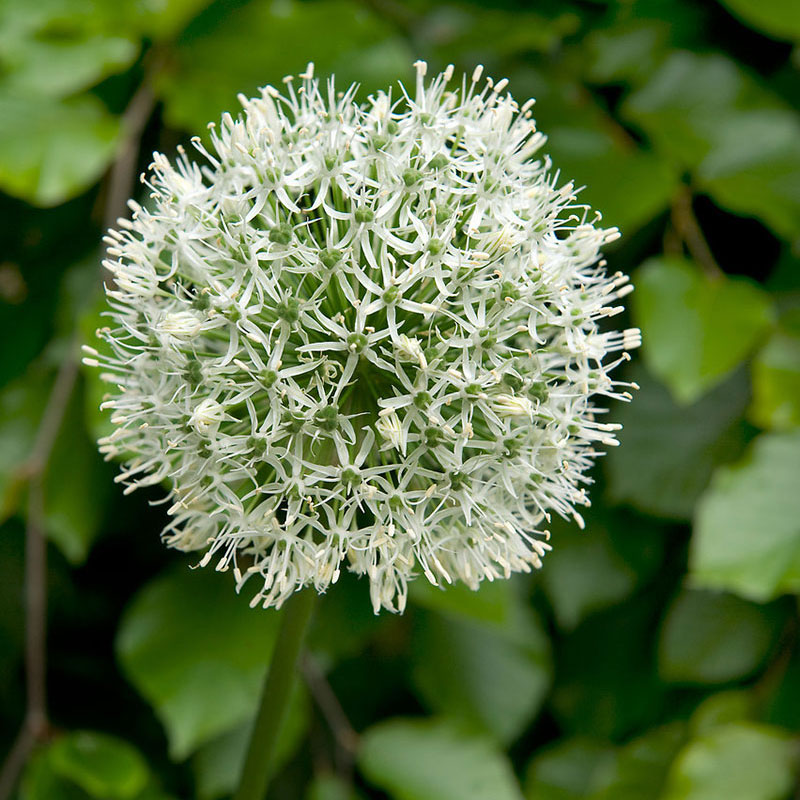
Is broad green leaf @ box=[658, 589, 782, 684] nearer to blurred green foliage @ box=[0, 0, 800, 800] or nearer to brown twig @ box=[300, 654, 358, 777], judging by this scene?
blurred green foliage @ box=[0, 0, 800, 800]

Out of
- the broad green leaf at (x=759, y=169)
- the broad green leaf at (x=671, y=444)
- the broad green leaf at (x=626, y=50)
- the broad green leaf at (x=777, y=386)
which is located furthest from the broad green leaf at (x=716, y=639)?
the broad green leaf at (x=626, y=50)

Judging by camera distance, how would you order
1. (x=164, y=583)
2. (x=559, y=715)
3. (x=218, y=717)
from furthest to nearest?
(x=559, y=715) → (x=164, y=583) → (x=218, y=717)

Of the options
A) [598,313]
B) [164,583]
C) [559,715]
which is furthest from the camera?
[559,715]

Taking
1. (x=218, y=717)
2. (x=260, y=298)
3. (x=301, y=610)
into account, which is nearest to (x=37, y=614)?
(x=218, y=717)

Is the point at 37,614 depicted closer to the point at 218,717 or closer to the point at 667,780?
the point at 218,717

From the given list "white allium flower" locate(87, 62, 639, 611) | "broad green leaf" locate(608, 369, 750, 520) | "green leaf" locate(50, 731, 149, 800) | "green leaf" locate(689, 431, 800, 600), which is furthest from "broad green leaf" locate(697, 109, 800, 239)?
"green leaf" locate(50, 731, 149, 800)

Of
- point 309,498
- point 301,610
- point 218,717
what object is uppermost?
point 309,498
